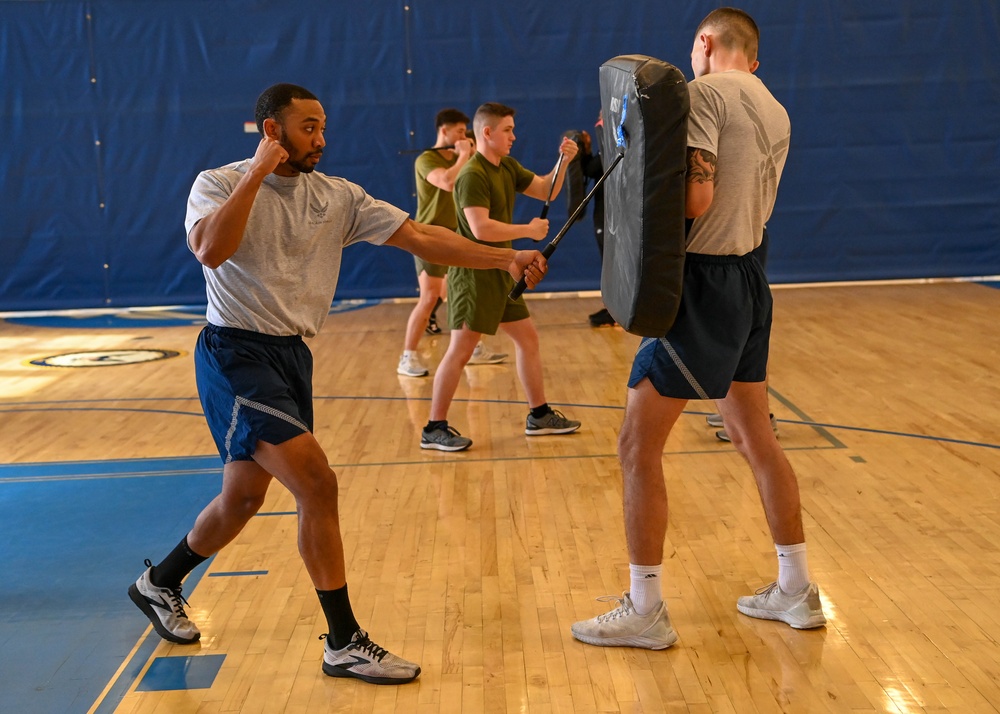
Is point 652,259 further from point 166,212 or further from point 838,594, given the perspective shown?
point 166,212

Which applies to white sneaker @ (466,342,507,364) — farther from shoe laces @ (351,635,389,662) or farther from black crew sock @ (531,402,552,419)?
shoe laces @ (351,635,389,662)

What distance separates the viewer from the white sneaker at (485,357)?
25.0ft

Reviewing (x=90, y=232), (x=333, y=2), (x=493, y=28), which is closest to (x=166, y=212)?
(x=90, y=232)

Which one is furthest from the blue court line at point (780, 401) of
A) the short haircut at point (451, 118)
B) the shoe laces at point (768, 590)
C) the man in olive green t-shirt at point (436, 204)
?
the short haircut at point (451, 118)

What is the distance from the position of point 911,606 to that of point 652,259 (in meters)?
1.40

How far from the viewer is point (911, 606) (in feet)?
10.8

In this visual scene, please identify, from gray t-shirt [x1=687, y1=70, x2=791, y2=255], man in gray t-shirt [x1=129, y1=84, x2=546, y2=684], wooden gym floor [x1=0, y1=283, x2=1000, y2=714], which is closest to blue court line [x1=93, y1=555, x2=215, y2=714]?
wooden gym floor [x1=0, y1=283, x2=1000, y2=714]

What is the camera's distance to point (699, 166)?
284cm

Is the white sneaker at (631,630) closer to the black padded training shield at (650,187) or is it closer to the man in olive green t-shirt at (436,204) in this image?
the black padded training shield at (650,187)

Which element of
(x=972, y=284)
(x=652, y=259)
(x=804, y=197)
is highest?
(x=652, y=259)

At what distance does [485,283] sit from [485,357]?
242cm

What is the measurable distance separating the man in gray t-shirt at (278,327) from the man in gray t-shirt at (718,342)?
72 centimetres

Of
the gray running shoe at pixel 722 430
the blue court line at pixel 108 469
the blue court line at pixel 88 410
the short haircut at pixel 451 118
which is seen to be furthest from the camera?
the short haircut at pixel 451 118

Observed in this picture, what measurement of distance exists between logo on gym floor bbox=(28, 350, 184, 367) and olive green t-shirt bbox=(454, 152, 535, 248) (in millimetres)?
3922
